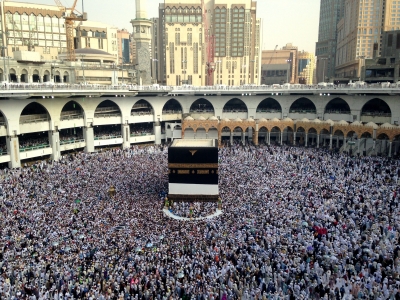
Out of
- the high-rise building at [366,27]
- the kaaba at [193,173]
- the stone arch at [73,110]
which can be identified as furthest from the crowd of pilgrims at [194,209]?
the high-rise building at [366,27]

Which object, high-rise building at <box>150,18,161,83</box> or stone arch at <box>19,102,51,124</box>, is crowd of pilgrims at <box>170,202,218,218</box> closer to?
stone arch at <box>19,102,51,124</box>

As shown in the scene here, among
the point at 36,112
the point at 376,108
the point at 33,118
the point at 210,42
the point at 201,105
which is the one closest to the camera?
the point at 33,118

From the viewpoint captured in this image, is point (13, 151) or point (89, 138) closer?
point (13, 151)

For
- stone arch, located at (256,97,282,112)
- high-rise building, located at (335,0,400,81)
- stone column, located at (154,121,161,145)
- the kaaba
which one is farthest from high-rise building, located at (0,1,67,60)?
high-rise building, located at (335,0,400,81)

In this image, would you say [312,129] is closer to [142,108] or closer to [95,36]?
[142,108]

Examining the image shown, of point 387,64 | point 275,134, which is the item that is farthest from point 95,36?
point 387,64

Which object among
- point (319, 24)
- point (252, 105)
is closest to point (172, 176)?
point (252, 105)

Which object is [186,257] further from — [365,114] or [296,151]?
[365,114]

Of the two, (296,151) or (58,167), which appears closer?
(58,167)
